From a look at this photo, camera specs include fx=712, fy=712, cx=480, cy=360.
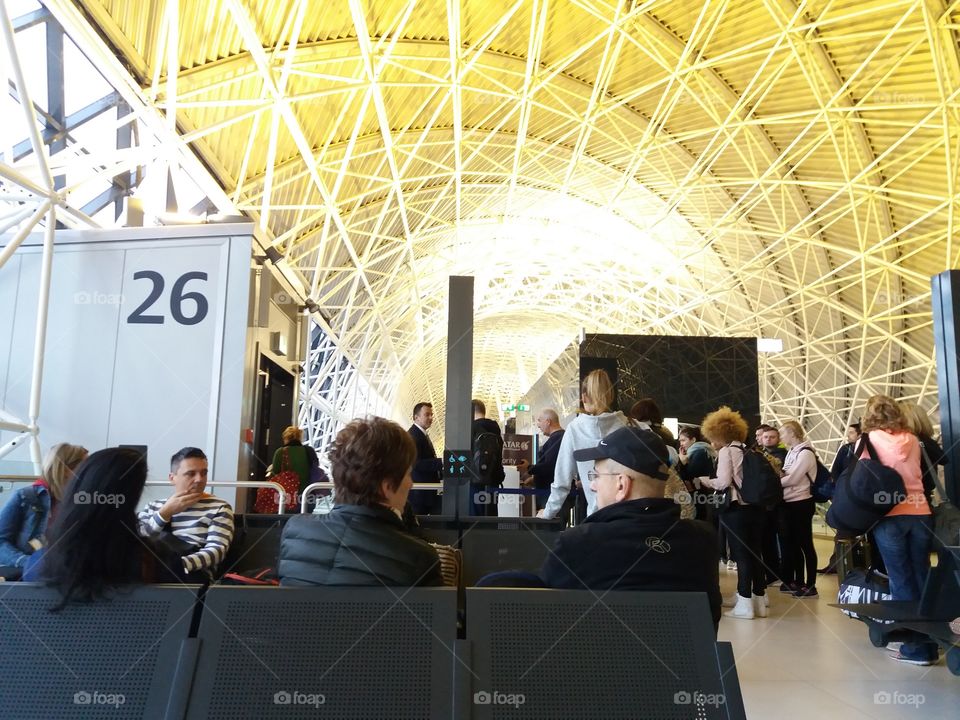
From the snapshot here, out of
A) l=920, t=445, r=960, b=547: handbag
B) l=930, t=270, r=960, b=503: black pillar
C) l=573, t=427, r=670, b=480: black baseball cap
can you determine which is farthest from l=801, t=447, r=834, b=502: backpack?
l=573, t=427, r=670, b=480: black baseball cap

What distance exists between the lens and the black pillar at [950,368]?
219 inches

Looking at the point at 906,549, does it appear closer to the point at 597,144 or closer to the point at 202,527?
the point at 202,527

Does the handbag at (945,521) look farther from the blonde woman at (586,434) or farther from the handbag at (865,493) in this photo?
the blonde woman at (586,434)

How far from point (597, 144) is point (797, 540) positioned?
69.7ft

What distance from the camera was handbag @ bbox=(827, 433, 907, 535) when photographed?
5.24 m

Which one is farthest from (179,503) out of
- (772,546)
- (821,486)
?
(821,486)

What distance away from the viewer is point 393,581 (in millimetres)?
2553

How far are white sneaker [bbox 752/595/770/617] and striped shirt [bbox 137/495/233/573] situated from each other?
16.5ft

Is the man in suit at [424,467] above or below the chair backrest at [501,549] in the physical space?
above

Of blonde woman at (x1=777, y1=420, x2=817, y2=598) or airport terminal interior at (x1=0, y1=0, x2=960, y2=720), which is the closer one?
airport terminal interior at (x1=0, y1=0, x2=960, y2=720)

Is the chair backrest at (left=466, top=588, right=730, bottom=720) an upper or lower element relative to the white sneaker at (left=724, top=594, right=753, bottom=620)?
upper

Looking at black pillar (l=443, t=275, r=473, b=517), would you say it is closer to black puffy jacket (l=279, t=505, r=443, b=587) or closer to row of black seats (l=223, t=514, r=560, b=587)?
row of black seats (l=223, t=514, r=560, b=587)

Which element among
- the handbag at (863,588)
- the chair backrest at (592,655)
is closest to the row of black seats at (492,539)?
the handbag at (863,588)

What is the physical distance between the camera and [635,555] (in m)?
2.75
